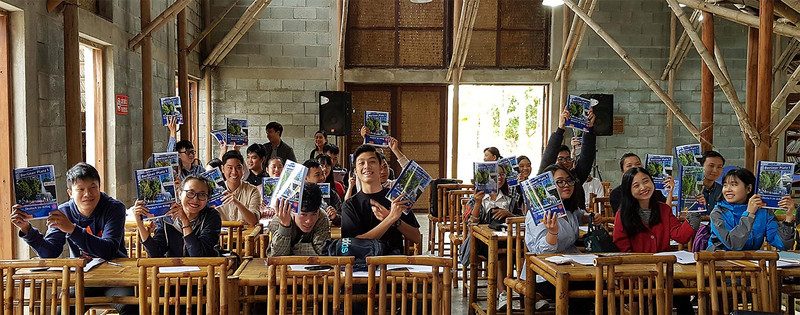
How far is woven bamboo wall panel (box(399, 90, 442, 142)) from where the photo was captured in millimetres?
9938

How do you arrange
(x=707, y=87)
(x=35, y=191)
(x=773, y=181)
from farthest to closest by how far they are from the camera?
(x=707, y=87)
(x=773, y=181)
(x=35, y=191)

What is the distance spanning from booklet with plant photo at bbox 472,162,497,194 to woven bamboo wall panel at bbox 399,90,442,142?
5563mm

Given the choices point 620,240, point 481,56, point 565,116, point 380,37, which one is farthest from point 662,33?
point 620,240

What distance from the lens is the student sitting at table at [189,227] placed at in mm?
3292

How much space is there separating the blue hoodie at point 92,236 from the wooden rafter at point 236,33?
453 cm

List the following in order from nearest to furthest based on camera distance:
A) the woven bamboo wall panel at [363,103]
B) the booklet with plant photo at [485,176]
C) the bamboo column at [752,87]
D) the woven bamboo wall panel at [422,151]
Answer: the booklet with plant photo at [485,176]
the bamboo column at [752,87]
the woven bamboo wall panel at [363,103]
the woven bamboo wall panel at [422,151]

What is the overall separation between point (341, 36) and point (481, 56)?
6.63ft

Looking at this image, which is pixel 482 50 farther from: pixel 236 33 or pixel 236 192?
pixel 236 192

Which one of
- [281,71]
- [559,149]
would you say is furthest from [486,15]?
[559,149]

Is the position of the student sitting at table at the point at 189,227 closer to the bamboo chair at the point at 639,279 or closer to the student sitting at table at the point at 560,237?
the student sitting at table at the point at 560,237

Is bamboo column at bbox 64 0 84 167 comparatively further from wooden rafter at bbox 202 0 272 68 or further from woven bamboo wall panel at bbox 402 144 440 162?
woven bamboo wall panel at bbox 402 144 440 162

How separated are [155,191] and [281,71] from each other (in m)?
6.29

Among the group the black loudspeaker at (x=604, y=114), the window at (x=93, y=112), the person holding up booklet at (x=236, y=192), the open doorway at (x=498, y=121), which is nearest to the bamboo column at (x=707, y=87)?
the black loudspeaker at (x=604, y=114)

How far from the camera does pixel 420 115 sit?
393 inches
